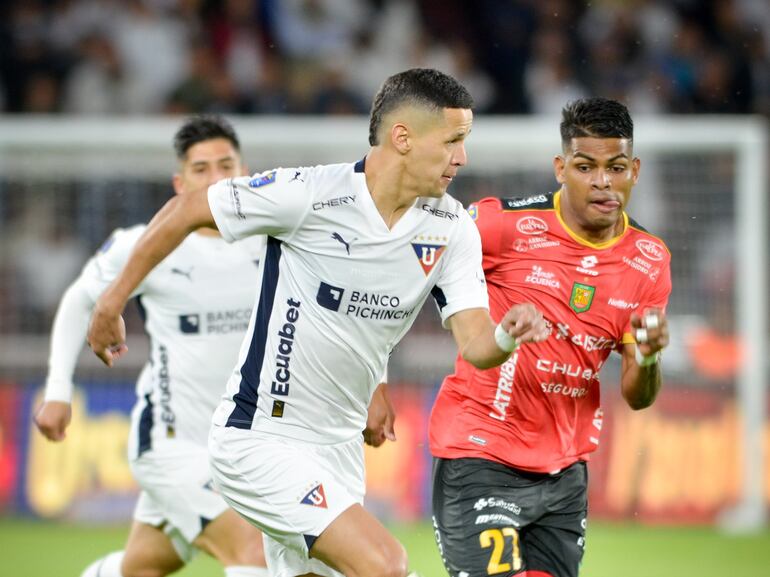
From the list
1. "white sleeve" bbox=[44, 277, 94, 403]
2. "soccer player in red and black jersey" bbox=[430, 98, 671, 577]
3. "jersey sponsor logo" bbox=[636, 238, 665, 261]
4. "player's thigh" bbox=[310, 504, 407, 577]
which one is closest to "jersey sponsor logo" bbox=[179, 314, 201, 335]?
"white sleeve" bbox=[44, 277, 94, 403]

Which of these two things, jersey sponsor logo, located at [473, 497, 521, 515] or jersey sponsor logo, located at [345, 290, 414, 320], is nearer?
jersey sponsor logo, located at [345, 290, 414, 320]

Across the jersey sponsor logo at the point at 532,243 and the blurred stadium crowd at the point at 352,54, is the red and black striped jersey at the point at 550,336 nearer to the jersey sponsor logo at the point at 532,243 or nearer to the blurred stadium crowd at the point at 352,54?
the jersey sponsor logo at the point at 532,243

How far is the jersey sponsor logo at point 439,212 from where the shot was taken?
5.20m

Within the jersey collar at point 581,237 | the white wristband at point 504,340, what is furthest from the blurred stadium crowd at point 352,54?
the white wristband at point 504,340

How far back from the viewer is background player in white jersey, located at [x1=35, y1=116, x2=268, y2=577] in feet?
21.1

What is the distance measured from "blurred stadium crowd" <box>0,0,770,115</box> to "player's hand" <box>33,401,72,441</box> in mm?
7805

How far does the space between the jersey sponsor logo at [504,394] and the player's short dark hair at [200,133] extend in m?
2.14

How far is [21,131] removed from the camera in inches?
483

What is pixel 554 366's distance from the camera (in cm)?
547

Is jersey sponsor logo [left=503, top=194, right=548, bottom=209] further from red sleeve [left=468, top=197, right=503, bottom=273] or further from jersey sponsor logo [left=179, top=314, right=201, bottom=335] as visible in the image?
jersey sponsor logo [left=179, top=314, right=201, bottom=335]

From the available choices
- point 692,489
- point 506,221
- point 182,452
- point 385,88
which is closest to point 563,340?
point 506,221

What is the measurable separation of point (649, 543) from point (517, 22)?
6755mm

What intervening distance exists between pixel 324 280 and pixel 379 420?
784mm

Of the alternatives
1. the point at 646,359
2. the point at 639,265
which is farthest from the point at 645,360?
the point at 639,265
